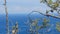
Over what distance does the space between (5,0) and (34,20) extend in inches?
91.3

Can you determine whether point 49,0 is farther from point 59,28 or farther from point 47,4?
point 59,28

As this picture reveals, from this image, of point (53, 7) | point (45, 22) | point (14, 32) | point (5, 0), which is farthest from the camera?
point (5, 0)

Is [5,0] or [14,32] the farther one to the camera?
[5,0]

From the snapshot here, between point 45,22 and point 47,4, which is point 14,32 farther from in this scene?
point 47,4

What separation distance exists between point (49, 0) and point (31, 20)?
2.82ft

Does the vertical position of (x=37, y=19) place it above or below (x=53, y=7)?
below

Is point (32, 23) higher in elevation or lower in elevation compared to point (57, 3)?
lower

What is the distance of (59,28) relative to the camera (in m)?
3.75

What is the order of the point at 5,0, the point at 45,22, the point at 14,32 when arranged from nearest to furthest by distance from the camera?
the point at 45,22 < the point at 14,32 < the point at 5,0

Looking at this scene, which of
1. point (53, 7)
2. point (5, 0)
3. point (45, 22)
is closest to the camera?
point (53, 7)

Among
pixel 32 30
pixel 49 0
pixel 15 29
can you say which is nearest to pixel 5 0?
pixel 15 29

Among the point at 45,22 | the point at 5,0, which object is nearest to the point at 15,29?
the point at 45,22

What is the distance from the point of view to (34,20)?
14.8ft

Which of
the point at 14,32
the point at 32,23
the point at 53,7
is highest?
the point at 53,7
